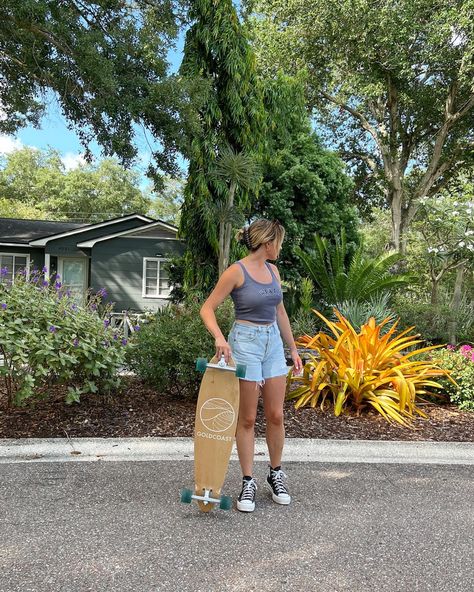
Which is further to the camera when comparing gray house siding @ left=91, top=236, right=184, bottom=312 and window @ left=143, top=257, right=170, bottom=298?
window @ left=143, top=257, right=170, bottom=298

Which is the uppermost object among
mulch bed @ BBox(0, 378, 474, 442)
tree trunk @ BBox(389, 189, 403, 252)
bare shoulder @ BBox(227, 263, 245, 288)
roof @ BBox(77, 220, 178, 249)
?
tree trunk @ BBox(389, 189, 403, 252)

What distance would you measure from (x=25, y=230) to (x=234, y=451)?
60.9 feet

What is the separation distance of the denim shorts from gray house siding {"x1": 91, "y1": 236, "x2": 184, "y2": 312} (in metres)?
15.1

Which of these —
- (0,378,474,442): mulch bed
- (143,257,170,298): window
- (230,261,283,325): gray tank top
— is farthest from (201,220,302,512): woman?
(143,257,170,298): window

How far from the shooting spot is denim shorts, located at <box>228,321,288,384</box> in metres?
3.08

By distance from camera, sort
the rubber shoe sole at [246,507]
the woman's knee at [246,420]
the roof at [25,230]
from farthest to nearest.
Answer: the roof at [25,230] → the woman's knee at [246,420] → the rubber shoe sole at [246,507]

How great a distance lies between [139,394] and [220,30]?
846cm

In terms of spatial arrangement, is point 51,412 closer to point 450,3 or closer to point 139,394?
point 139,394

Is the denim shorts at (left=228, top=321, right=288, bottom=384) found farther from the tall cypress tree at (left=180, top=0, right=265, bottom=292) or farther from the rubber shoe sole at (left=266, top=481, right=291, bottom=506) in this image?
the tall cypress tree at (left=180, top=0, right=265, bottom=292)

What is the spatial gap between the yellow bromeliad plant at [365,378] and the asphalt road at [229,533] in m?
1.51

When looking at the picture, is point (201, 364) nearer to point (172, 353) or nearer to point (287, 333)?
point (287, 333)

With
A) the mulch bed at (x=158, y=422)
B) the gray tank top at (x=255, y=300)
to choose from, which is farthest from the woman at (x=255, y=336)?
the mulch bed at (x=158, y=422)

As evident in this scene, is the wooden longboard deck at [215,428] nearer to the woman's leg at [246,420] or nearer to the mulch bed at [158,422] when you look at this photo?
the woman's leg at [246,420]

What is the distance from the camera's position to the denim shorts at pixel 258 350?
308 centimetres
